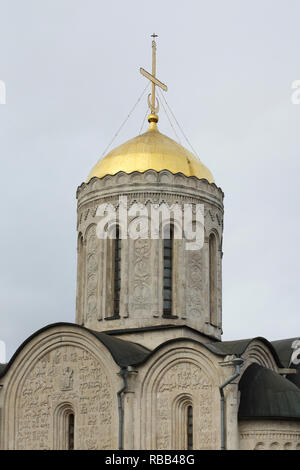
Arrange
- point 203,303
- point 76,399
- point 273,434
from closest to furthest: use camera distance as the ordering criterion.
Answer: point 273,434
point 76,399
point 203,303

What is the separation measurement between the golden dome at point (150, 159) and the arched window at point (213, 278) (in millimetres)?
1542

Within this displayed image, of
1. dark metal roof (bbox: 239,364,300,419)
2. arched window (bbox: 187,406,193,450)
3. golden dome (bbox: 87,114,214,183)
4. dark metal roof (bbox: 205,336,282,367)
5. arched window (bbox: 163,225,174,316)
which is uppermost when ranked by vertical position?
golden dome (bbox: 87,114,214,183)

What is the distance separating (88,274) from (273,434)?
622 centimetres

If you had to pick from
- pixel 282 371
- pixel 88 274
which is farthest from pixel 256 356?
pixel 88 274

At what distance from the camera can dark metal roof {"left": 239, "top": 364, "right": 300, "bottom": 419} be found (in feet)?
68.9

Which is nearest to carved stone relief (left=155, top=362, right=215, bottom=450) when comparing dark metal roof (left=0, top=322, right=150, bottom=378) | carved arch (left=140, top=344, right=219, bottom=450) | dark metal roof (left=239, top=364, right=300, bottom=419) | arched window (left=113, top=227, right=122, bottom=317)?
carved arch (left=140, top=344, right=219, bottom=450)

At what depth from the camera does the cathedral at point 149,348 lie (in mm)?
21234

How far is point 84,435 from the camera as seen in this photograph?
22125mm

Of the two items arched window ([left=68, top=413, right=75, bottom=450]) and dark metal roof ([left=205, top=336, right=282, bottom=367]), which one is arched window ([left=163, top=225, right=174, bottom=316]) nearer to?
dark metal roof ([left=205, top=336, right=282, bottom=367])

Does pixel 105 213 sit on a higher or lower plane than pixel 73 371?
higher

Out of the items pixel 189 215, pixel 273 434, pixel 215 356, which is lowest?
pixel 273 434

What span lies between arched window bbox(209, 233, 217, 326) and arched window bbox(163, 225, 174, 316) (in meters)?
1.19

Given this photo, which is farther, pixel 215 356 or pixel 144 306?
pixel 144 306

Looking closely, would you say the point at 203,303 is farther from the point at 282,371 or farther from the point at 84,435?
the point at 84,435
